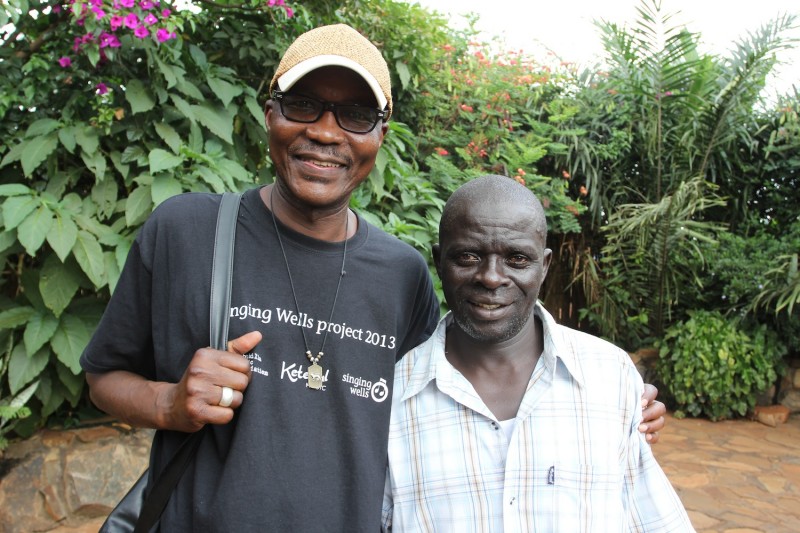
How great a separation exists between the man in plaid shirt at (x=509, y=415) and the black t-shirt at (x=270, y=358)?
0.39 feet

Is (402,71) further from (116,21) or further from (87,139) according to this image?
(87,139)

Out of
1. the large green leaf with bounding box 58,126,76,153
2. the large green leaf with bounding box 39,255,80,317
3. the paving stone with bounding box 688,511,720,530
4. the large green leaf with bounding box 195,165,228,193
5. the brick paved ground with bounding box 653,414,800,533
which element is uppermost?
the large green leaf with bounding box 58,126,76,153

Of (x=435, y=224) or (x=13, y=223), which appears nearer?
(x=13, y=223)

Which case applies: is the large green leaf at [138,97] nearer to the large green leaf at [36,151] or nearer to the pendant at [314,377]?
the large green leaf at [36,151]

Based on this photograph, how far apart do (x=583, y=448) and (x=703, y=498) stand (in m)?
3.63

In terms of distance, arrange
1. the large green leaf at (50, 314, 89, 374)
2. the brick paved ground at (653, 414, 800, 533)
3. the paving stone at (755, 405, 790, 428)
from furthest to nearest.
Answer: the paving stone at (755, 405, 790, 428)
the brick paved ground at (653, 414, 800, 533)
the large green leaf at (50, 314, 89, 374)

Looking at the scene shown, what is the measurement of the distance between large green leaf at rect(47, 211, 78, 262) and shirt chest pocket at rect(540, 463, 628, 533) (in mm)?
2319

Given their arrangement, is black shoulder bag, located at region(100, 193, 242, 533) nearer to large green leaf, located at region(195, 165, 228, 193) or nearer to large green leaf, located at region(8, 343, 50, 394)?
large green leaf, located at region(195, 165, 228, 193)

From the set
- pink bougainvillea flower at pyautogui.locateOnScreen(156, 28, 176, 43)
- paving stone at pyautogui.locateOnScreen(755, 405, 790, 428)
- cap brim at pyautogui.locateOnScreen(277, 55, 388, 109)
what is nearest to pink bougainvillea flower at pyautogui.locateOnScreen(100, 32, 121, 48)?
pink bougainvillea flower at pyautogui.locateOnScreen(156, 28, 176, 43)

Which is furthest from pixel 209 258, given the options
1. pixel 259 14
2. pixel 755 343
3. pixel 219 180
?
pixel 755 343

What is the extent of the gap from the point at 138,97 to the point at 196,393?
2367mm

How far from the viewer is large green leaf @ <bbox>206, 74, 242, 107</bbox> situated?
11.2ft

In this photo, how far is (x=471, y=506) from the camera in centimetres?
153

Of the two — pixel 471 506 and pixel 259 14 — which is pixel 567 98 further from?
pixel 471 506
